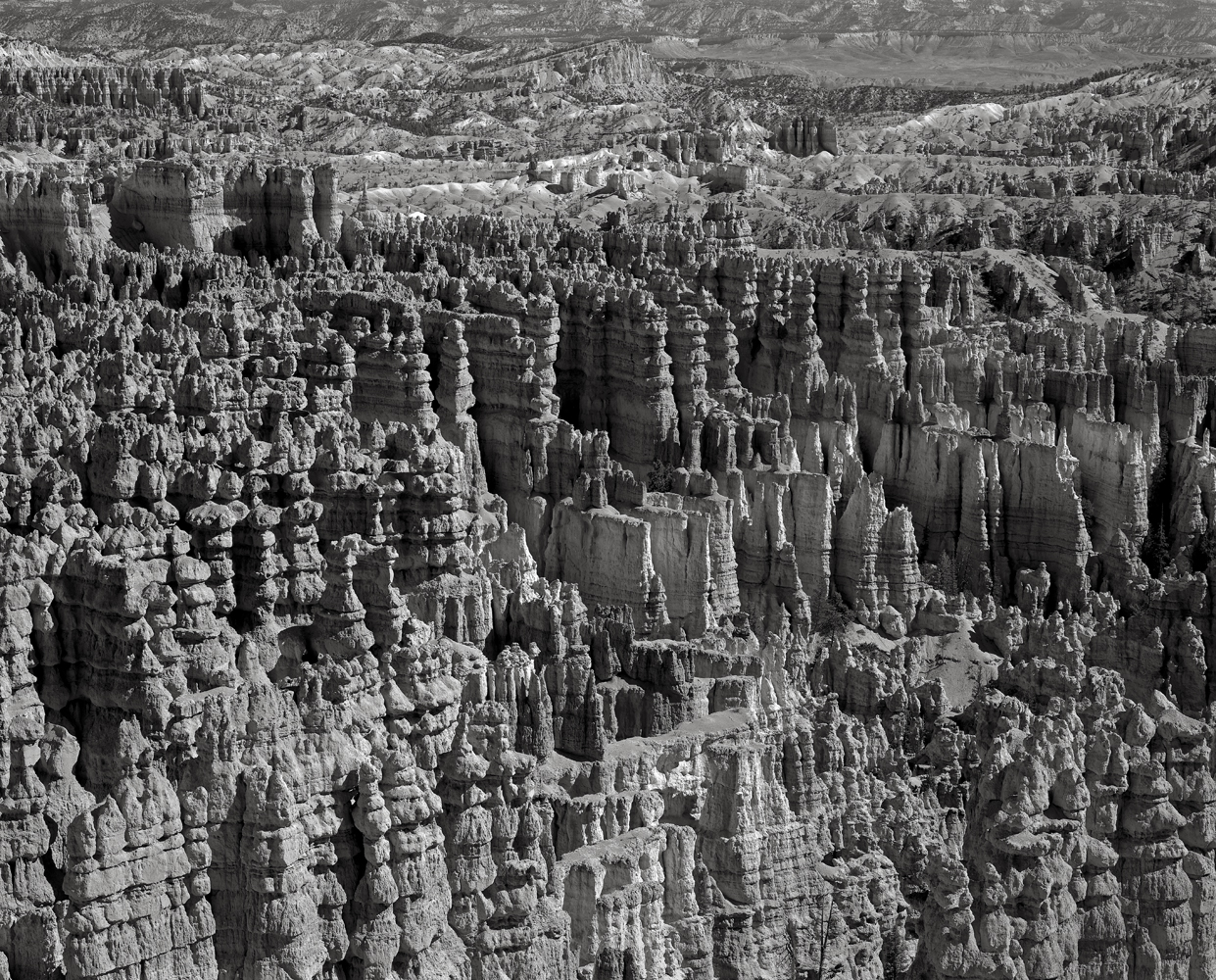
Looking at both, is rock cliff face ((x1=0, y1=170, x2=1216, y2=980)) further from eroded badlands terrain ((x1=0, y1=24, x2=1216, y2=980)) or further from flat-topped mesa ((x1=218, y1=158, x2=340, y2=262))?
flat-topped mesa ((x1=218, y1=158, x2=340, y2=262))

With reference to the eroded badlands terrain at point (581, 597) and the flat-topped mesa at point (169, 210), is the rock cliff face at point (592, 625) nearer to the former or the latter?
the eroded badlands terrain at point (581, 597)

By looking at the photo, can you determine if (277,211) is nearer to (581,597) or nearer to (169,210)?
(169,210)

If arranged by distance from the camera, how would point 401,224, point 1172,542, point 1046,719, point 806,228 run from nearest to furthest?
point 1046,719 < point 1172,542 < point 401,224 < point 806,228

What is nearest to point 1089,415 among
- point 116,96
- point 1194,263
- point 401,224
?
point 401,224

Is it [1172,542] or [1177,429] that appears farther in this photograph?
[1177,429]

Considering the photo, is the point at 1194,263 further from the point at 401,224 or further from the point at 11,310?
the point at 11,310

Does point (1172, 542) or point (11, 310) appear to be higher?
point (11, 310)
